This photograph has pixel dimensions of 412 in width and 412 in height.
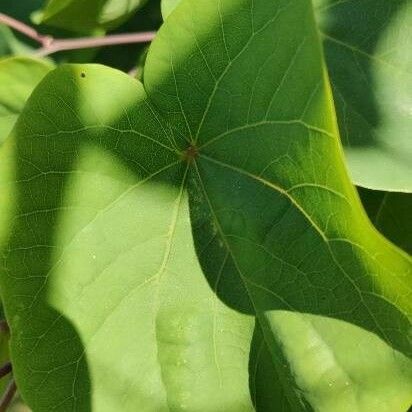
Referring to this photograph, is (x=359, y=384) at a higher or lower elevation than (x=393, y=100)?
lower

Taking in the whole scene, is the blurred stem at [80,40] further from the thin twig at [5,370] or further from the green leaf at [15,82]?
the thin twig at [5,370]

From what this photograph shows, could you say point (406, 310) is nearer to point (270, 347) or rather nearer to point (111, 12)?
point (270, 347)

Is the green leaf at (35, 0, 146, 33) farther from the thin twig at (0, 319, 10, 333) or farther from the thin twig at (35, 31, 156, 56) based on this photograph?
the thin twig at (0, 319, 10, 333)

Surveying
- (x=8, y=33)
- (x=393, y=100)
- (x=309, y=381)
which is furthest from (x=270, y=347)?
(x=8, y=33)

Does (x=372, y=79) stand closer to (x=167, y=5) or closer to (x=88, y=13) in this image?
(x=167, y=5)

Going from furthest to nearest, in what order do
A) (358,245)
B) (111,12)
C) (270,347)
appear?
1. (111,12)
2. (270,347)
3. (358,245)
